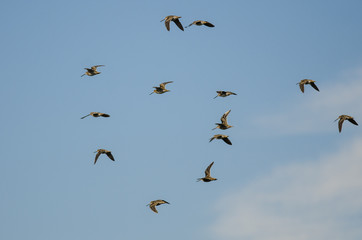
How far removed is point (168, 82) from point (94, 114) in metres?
9.22

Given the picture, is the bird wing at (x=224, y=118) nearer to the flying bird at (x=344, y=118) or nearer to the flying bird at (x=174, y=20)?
the flying bird at (x=174, y=20)

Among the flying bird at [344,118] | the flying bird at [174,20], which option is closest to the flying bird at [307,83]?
the flying bird at [344,118]

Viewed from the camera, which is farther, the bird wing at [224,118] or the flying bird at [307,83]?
the flying bird at [307,83]

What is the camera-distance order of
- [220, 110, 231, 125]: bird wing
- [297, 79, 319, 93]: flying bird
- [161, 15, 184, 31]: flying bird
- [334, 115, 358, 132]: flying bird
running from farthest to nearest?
[297, 79, 319, 93]: flying bird → [220, 110, 231, 125]: bird wing → [161, 15, 184, 31]: flying bird → [334, 115, 358, 132]: flying bird

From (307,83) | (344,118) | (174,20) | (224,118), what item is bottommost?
(344,118)

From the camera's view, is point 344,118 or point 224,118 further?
point 224,118

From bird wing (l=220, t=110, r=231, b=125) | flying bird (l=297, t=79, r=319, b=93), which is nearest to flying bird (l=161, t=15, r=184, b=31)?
bird wing (l=220, t=110, r=231, b=125)

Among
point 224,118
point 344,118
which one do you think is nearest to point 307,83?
point 344,118

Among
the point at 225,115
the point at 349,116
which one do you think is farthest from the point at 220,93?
the point at 349,116

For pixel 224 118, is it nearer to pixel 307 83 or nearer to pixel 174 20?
pixel 307 83

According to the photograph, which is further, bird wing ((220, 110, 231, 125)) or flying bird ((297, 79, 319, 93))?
A: flying bird ((297, 79, 319, 93))

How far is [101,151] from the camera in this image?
71.6m

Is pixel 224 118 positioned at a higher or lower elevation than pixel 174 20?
lower

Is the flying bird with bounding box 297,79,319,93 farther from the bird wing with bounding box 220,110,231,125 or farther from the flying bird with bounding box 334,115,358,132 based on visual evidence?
the bird wing with bounding box 220,110,231,125
